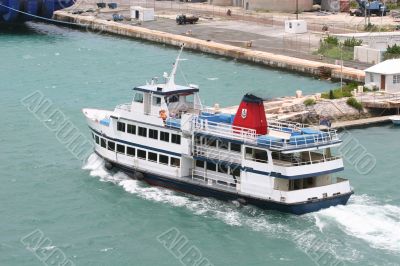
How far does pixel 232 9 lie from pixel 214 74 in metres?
39.8

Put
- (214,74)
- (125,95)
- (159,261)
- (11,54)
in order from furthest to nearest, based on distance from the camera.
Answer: (11,54) < (214,74) < (125,95) < (159,261)

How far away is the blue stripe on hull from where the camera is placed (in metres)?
42.0

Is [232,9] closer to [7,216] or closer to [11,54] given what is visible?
[11,54]

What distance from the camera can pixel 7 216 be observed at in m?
42.4

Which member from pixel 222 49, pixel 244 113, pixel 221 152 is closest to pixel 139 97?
pixel 221 152

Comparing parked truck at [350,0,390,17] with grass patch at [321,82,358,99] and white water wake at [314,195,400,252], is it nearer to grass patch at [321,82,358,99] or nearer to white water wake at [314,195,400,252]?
grass patch at [321,82,358,99]

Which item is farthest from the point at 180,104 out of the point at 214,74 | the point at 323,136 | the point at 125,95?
the point at 214,74

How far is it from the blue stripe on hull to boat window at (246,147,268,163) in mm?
1649

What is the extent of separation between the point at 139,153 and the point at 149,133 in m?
1.18

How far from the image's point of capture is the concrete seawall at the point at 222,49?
7625cm

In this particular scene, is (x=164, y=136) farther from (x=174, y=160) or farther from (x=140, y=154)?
(x=140, y=154)

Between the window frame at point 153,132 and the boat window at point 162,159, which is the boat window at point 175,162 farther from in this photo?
the window frame at point 153,132

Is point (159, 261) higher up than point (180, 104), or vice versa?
point (180, 104)

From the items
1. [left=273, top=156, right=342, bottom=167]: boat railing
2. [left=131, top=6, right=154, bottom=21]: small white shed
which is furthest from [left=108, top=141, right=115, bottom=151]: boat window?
[left=131, top=6, right=154, bottom=21]: small white shed
